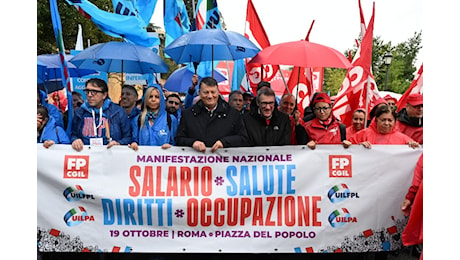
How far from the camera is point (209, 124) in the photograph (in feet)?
13.3

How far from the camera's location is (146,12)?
6.80 metres

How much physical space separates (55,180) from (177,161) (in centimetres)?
117

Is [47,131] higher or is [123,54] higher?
[123,54]

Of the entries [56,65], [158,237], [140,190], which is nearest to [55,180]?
[140,190]

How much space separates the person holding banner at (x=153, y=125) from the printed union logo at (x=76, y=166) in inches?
23.3

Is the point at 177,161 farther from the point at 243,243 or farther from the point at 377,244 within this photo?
the point at 377,244

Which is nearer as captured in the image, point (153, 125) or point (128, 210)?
point (128, 210)

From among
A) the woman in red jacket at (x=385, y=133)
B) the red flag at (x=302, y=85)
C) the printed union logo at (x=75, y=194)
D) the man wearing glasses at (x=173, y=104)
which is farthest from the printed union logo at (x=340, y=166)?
the red flag at (x=302, y=85)

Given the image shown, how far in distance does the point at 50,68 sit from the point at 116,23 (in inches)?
106

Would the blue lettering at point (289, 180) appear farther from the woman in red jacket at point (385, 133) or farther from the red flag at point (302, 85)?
the red flag at point (302, 85)

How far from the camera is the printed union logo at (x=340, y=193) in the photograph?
4.11 meters

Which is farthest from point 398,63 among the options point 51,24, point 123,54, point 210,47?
point 123,54

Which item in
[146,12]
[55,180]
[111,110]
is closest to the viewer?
[55,180]

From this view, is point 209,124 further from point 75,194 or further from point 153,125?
point 75,194
